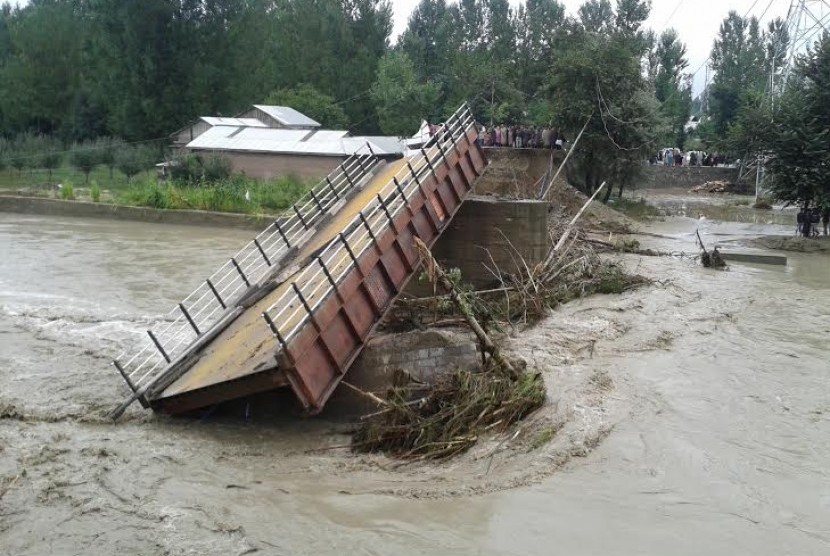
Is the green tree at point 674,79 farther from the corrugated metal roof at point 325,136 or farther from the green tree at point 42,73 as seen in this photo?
the green tree at point 42,73

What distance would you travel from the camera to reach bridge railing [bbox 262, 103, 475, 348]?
1044 centimetres

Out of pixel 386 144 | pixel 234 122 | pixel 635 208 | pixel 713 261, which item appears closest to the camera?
pixel 713 261

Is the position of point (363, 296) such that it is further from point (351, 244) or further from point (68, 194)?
point (68, 194)

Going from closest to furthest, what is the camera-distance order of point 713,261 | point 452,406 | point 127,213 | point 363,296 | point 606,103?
point 452,406, point 363,296, point 713,261, point 606,103, point 127,213

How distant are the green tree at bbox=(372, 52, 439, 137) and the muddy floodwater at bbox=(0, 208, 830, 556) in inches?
1779

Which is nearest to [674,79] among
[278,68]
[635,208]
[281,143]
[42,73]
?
[278,68]

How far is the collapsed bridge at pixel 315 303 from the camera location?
1000 centimetres

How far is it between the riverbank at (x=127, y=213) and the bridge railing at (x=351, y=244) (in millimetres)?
15351

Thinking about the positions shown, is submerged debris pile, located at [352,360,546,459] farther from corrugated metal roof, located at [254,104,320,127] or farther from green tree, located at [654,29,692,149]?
green tree, located at [654,29,692,149]

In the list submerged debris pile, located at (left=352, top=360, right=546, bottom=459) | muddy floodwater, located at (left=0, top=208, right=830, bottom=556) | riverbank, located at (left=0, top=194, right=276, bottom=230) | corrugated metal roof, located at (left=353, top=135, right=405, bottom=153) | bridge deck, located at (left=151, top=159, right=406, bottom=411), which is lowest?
riverbank, located at (left=0, top=194, right=276, bottom=230)

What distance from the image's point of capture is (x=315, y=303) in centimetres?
1061

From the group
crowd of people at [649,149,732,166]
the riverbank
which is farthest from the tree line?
the riverbank

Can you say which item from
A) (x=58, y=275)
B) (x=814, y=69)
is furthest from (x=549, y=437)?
(x=814, y=69)

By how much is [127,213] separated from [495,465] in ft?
92.5
